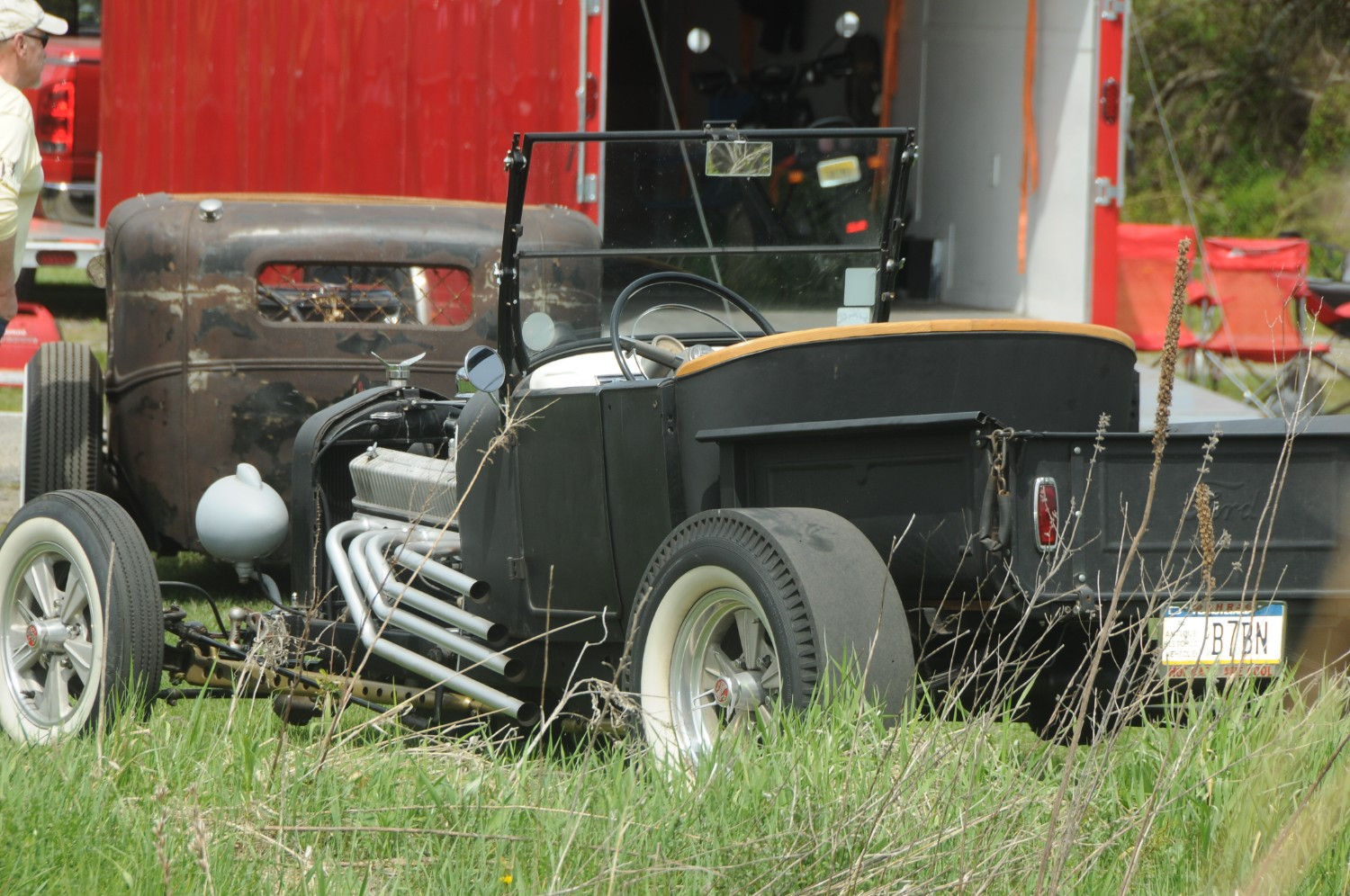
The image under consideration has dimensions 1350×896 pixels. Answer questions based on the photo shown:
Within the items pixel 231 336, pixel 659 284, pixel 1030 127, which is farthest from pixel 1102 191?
pixel 659 284

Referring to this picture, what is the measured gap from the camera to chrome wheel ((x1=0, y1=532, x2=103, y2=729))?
3801 mm

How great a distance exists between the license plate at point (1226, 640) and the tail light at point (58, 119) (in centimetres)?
1005

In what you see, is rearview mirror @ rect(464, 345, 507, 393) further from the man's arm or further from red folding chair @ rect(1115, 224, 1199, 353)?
red folding chair @ rect(1115, 224, 1199, 353)

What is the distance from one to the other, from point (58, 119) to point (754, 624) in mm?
9867

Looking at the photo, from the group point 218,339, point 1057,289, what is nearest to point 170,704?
point 218,339

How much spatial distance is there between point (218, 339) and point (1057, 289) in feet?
17.0

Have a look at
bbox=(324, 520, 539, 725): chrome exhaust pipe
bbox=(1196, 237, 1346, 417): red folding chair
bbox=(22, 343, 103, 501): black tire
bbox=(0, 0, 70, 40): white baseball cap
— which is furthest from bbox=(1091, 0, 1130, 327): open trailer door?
bbox=(0, 0, 70, 40): white baseball cap

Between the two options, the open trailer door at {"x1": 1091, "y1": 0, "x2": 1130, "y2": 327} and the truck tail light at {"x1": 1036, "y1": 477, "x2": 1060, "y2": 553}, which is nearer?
the truck tail light at {"x1": 1036, "y1": 477, "x2": 1060, "y2": 553}

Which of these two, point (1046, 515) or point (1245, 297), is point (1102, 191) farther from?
point (1046, 515)

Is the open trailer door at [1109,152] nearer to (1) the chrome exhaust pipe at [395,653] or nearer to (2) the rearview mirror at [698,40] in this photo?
(2) the rearview mirror at [698,40]

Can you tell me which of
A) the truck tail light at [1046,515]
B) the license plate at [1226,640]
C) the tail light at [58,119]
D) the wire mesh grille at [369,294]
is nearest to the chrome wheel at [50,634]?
the wire mesh grille at [369,294]

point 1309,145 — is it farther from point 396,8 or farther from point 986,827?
point 986,827

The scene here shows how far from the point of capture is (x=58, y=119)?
1129cm

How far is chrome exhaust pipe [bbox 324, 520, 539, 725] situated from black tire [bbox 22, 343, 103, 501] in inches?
70.1
